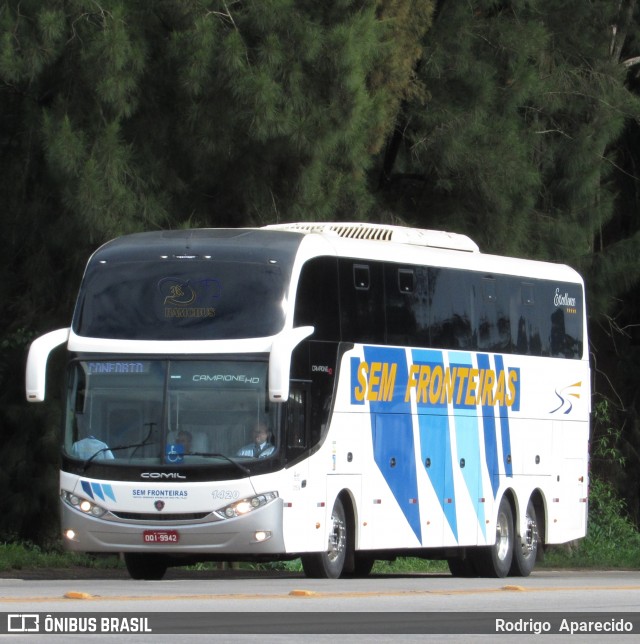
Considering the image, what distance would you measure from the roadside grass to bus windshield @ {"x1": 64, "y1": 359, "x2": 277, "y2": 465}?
178 inches

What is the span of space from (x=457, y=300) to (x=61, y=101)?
6201 millimetres

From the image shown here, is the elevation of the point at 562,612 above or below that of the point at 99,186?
below

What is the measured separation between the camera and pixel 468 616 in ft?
45.9

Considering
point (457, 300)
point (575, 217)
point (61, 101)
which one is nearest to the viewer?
point (457, 300)

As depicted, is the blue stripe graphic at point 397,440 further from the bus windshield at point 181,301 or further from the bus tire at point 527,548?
the bus tire at point 527,548

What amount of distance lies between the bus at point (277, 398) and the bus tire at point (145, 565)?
4 cm

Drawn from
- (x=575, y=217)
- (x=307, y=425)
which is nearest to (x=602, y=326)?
(x=575, y=217)

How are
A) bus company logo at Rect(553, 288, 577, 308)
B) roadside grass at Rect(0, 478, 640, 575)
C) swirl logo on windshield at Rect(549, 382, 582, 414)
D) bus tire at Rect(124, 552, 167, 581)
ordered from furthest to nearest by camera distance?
1. bus company logo at Rect(553, 288, 577, 308)
2. swirl logo on windshield at Rect(549, 382, 582, 414)
3. roadside grass at Rect(0, 478, 640, 575)
4. bus tire at Rect(124, 552, 167, 581)

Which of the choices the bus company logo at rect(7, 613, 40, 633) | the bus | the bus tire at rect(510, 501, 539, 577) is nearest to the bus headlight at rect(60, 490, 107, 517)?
the bus

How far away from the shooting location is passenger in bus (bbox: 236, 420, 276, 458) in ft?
64.5

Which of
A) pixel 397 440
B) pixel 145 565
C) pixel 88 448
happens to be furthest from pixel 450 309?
pixel 88 448

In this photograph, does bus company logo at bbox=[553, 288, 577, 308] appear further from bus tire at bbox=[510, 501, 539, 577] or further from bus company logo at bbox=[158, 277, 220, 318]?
bus company logo at bbox=[158, 277, 220, 318]

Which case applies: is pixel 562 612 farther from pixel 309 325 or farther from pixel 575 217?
pixel 575 217

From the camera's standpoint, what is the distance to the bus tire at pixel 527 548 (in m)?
24.7
